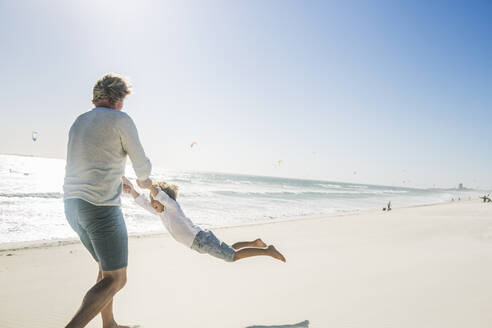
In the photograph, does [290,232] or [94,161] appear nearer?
[94,161]

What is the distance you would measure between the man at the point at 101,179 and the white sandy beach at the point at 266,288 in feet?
4.50

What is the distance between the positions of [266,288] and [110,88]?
3.29 meters

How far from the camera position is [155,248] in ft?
22.5

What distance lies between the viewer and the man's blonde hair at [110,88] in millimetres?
2068

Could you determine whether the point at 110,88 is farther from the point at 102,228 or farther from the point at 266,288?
Answer: the point at 266,288

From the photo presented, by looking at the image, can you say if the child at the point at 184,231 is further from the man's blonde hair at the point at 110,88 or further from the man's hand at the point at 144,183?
the man's blonde hair at the point at 110,88

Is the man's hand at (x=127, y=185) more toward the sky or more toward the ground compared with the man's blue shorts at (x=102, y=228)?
more toward the sky

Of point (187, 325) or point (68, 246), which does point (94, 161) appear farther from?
point (68, 246)

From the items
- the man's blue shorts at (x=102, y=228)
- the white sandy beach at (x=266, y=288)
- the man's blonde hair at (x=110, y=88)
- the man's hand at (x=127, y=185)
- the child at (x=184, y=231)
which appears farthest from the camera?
the white sandy beach at (x=266, y=288)

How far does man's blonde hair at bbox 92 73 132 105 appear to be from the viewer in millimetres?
2068

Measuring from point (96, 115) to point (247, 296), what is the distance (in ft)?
9.74

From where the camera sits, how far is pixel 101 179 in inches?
78.1

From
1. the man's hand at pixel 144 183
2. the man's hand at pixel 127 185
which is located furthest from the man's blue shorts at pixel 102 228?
the man's hand at pixel 127 185

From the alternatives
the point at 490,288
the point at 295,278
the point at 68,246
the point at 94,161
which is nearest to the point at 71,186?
the point at 94,161
